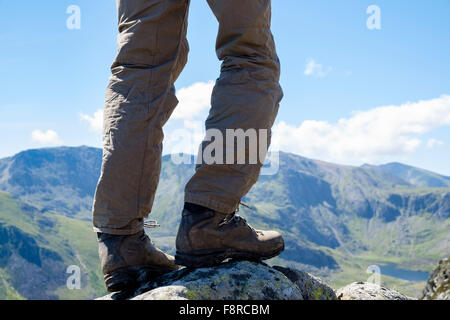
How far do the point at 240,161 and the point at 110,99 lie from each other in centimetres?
138

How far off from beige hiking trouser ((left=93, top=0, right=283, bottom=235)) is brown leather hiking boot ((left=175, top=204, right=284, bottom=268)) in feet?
0.50

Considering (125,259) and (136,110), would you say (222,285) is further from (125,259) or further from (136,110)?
(136,110)

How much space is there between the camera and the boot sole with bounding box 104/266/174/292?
3.88 m

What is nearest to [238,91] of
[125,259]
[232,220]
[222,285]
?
[232,220]

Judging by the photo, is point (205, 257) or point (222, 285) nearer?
point (222, 285)

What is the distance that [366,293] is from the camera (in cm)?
513

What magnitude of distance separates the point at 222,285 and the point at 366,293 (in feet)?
8.03

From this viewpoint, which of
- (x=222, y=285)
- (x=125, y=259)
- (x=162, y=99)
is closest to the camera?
(x=222, y=285)

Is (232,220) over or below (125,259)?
over

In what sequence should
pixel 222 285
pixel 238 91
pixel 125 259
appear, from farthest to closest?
pixel 125 259 < pixel 222 285 < pixel 238 91
